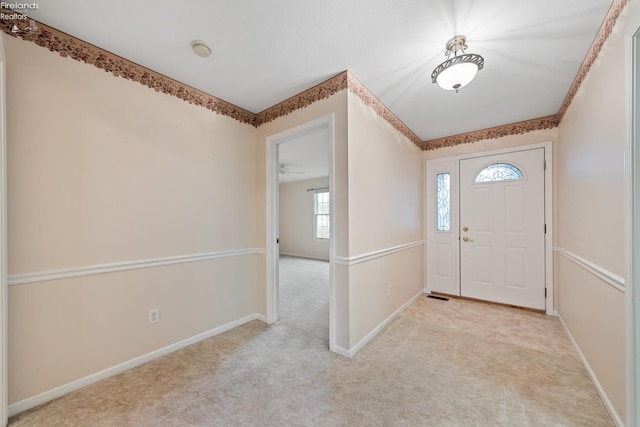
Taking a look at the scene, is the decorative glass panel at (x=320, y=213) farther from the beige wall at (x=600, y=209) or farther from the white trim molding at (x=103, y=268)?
the beige wall at (x=600, y=209)

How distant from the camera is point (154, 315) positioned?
6.91 feet

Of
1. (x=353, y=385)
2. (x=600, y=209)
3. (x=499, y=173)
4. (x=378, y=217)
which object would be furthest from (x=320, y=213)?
(x=600, y=209)

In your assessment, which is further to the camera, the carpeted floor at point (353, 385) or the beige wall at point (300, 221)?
the beige wall at point (300, 221)

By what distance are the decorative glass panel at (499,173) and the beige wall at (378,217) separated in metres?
0.96

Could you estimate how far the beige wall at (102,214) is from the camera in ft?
5.09

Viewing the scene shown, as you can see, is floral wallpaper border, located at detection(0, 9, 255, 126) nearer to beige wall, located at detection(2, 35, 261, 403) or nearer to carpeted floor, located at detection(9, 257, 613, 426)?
beige wall, located at detection(2, 35, 261, 403)

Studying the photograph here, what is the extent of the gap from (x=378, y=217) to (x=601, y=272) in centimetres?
164

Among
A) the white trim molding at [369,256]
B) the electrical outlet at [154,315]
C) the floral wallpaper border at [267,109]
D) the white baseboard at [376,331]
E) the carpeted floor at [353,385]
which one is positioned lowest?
the carpeted floor at [353,385]

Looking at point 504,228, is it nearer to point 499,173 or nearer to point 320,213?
point 499,173

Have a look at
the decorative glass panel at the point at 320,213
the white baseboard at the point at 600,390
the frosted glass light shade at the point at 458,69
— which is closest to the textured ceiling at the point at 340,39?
the frosted glass light shade at the point at 458,69

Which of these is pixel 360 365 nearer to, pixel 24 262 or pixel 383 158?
pixel 383 158

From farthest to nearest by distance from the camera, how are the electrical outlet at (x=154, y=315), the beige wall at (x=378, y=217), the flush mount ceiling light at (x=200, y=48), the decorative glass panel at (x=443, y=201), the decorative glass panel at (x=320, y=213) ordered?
the decorative glass panel at (x=320, y=213), the decorative glass panel at (x=443, y=201), the beige wall at (x=378, y=217), the electrical outlet at (x=154, y=315), the flush mount ceiling light at (x=200, y=48)

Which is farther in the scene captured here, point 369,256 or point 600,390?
point 369,256

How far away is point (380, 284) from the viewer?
2.65m
